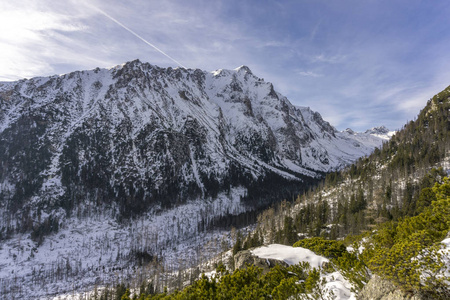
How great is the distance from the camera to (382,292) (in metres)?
13.8

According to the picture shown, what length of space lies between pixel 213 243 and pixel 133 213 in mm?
82247

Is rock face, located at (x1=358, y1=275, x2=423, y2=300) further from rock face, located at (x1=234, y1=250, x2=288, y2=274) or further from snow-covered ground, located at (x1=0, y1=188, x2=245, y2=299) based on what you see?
snow-covered ground, located at (x1=0, y1=188, x2=245, y2=299)

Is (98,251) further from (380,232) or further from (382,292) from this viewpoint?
(382,292)

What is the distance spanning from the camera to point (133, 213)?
186375 millimetres

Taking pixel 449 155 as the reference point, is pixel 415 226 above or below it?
below

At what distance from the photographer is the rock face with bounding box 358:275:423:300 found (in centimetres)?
1228

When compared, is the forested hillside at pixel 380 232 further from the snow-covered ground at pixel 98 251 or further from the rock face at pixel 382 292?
the snow-covered ground at pixel 98 251

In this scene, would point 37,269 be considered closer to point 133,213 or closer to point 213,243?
point 133,213

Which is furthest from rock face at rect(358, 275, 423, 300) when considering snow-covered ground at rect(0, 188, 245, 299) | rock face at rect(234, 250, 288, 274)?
snow-covered ground at rect(0, 188, 245, 299)

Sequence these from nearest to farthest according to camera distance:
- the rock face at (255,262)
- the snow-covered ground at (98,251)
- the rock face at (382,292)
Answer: the rock face at (382,292), the rock face at (255,262), the snow-covered ground at (98,251)

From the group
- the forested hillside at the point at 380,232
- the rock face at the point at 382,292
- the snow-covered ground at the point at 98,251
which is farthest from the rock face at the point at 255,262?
the snow-covered ground at the point at 98,251

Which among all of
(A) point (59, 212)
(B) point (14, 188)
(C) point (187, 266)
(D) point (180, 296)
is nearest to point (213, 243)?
(C) point (187, 266)

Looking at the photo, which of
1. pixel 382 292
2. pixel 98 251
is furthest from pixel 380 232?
pixel 98 251

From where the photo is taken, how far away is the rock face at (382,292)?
12.3 meters
